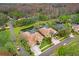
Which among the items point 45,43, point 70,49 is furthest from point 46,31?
point 70,49

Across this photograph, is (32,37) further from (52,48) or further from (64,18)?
(64,18)

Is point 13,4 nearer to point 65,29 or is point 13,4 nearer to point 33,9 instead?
point 33,9

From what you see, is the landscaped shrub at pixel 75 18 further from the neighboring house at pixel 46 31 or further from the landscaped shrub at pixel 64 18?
the neighboring house at pixel 46 31

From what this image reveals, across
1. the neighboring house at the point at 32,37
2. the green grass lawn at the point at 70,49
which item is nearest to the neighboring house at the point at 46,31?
the neighboring house at the point at 32,37

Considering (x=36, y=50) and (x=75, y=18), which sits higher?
(x=75, y=18)

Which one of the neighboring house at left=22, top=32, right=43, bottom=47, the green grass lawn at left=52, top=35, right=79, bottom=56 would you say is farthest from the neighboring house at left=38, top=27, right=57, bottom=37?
the green grass lawn at left=52, top=35, right=79, bottom=56

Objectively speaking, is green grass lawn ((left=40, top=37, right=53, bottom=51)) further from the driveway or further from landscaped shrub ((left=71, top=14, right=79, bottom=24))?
landscaped shrub ((left=71, top=14, right=79, bottom=24))

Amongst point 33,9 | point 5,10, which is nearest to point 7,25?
point 5,10
